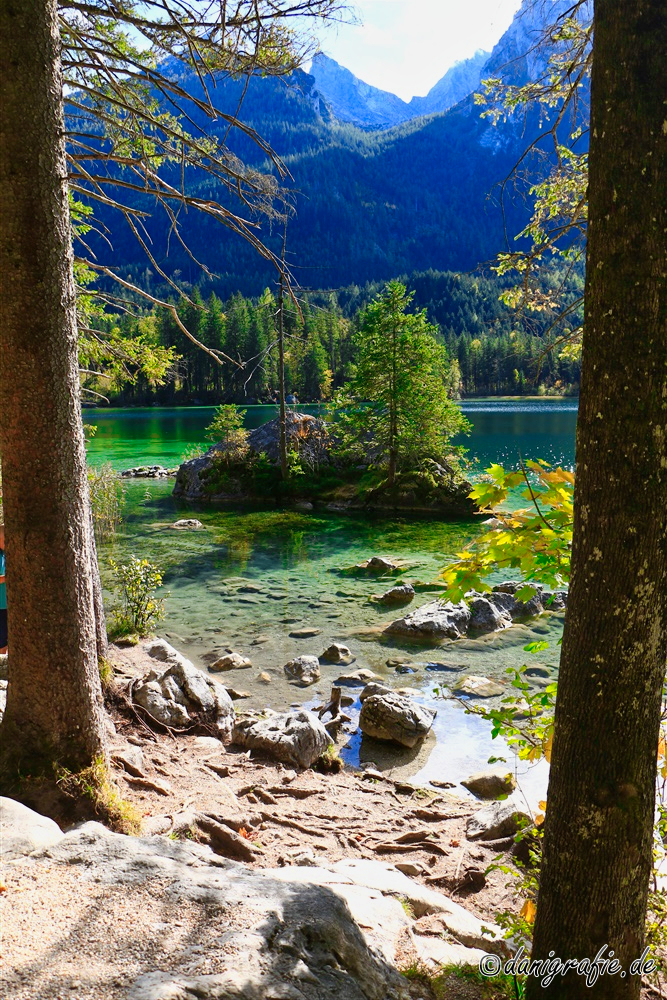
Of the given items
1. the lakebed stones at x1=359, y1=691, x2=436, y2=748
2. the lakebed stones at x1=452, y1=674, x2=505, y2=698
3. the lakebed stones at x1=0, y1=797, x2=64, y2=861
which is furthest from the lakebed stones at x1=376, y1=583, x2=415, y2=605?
the lakebed stones at x1=0, y1=797, x2=64, y2=861

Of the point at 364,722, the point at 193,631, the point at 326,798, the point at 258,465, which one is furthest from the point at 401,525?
the point at 326,798

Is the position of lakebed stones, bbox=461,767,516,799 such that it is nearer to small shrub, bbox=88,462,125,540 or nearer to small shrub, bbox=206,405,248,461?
small shrub, bbox=88,462,125,540

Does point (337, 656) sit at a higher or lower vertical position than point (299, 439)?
lower

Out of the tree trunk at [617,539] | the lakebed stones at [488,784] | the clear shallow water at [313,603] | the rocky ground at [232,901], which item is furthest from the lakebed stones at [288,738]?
the tree trunk at [617,539]

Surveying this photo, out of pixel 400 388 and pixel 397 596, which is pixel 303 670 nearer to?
pixel 397 596

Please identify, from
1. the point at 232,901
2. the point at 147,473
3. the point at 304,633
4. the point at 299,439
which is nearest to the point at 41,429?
the point at 232,901

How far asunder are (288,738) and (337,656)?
134 inches

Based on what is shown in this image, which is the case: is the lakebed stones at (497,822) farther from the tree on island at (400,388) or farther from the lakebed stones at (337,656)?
the tree on island at (400,388)

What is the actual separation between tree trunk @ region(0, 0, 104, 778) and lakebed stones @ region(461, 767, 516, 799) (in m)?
3.90

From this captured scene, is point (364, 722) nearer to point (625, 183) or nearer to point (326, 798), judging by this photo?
point (326, 798)

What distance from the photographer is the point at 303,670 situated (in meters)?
9.19

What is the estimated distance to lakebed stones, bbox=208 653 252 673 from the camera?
937 cm

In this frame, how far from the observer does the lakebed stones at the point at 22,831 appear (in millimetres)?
3229

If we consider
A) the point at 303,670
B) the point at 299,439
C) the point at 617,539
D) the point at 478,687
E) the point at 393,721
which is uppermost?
the point at 617,539
